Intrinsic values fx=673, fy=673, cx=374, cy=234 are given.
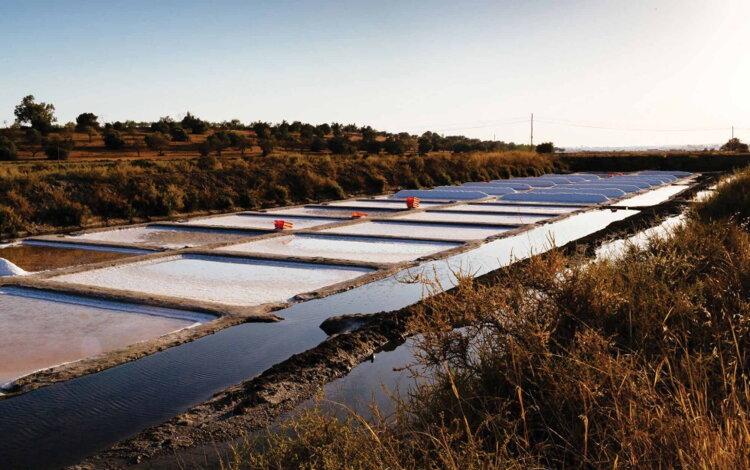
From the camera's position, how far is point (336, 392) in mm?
4246

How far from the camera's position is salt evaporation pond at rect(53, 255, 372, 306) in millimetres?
6934

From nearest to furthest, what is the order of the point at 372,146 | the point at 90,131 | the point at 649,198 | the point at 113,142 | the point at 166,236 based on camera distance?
the point at 166,236, the point at 649,198, the point at 113,142, the point at 90,131, the point at 372,146

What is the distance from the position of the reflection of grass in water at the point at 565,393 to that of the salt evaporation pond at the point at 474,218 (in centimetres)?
845

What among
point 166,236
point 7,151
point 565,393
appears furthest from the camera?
point 7,151

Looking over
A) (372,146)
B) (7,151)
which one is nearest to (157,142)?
(7,151)

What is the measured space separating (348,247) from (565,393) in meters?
7.39

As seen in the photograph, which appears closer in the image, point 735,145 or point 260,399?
point 260,399

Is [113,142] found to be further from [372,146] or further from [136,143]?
[372,146]

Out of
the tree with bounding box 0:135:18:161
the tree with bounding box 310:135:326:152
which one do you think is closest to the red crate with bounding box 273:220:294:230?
the tree with bounding box 0:135:18:161

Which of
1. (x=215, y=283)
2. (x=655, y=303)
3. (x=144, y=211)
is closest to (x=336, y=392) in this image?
(x=655, y=303)

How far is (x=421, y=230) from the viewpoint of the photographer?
12.2 meters

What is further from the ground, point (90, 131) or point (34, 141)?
point (90, 131)

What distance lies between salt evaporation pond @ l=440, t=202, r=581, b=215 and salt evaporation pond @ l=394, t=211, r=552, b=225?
69cm

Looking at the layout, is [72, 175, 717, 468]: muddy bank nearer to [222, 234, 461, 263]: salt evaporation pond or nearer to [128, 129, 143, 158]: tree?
[222, 234, 461, 263]: salt evaporation pond
